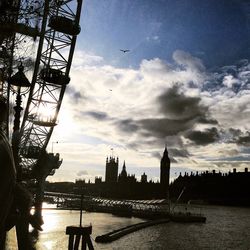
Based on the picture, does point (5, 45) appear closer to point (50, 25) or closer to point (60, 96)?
point (50, 25)

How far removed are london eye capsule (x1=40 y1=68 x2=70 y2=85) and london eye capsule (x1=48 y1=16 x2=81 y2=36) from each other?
339cm

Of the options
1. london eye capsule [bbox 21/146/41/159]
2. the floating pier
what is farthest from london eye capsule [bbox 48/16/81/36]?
the floating pier

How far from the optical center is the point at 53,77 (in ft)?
99.1

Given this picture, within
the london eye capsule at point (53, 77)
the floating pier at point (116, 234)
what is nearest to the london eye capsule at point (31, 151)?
the london eye capsule at point (53, 77)

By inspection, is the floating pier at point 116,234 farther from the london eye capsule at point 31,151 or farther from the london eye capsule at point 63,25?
the london eye capsule at point 63,25

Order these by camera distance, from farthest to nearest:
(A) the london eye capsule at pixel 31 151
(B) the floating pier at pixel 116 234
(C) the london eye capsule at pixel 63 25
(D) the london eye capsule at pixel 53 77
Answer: (B) the floating pier at pixel 116 234
(A) the london eye capsule at pixel 31 151
(D) the london eye capsule at pixel 53 77
(C) the london eye capsule at pixel 63 25

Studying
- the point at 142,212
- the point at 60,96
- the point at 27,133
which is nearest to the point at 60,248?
the point at 27,133

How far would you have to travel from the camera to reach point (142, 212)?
318 feet

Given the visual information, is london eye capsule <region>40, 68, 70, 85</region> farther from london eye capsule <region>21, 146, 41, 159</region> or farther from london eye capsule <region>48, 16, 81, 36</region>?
london eye capsule <region>21, 146, 41, 159</region>

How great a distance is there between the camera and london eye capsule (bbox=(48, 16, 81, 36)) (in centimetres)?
2950

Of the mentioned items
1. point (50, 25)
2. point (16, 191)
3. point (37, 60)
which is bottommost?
point (16, 191)

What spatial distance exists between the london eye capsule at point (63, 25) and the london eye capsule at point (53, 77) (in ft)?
11.1

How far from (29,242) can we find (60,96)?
30392 mm

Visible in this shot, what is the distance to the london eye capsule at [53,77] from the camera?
98.9ft
